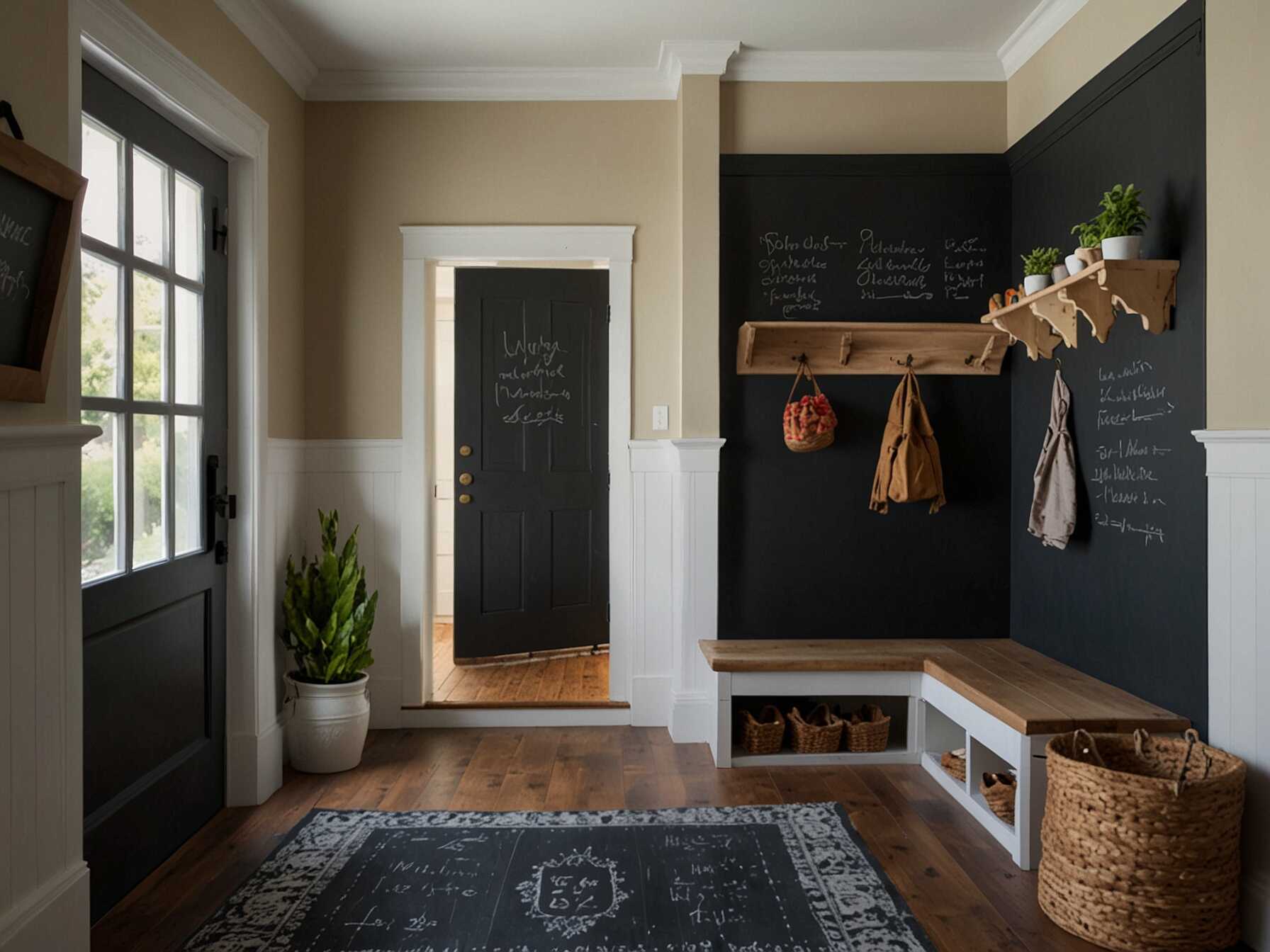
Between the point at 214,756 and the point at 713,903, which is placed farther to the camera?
the point at 214,756

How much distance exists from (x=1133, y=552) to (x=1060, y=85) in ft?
5.33

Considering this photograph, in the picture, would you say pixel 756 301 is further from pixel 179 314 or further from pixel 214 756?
pixel 214 756

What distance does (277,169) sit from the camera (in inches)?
137

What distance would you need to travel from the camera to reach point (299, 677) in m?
3.42

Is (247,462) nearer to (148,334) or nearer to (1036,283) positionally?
(148,334)

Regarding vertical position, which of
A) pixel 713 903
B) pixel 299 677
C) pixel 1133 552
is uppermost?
pixel 1133 552

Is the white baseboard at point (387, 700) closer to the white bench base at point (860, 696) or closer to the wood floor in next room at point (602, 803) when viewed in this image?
the wood floor in next room at point (602, 803)

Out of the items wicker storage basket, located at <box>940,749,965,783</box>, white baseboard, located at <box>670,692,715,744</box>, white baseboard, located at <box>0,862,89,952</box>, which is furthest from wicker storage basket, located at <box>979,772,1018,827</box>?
white baseboard, located at <box>0,862,89,952</box>


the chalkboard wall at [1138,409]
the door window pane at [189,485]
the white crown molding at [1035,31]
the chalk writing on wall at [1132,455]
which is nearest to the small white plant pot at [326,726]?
the door window pane at [189,485]

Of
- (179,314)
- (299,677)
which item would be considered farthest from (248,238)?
(299,677)

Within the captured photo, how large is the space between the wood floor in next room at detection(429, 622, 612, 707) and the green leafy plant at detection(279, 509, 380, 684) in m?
0.62

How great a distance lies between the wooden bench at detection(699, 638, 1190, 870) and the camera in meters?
2.57

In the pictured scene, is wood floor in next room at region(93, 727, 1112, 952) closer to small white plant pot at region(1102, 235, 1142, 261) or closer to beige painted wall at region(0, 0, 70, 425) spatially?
beige painted wall at region(0, 0, 70, 425)

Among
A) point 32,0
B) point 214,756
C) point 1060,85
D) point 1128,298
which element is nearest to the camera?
point 32,0
